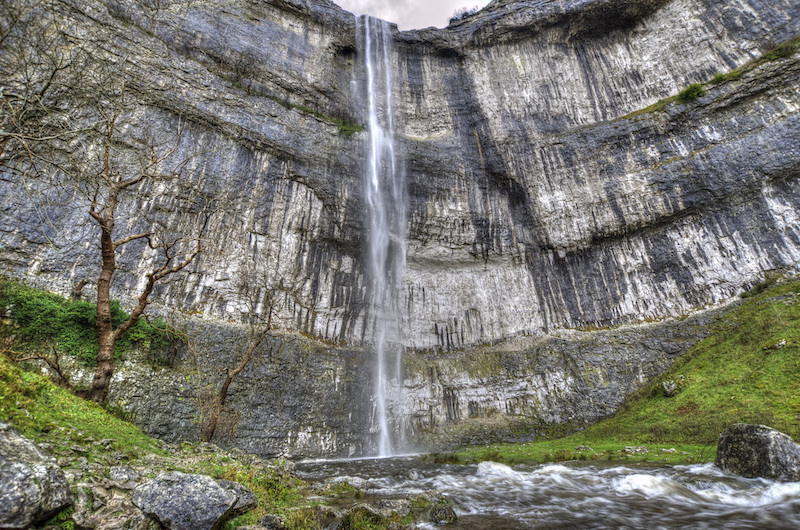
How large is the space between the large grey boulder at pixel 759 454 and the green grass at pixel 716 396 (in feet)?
7.88

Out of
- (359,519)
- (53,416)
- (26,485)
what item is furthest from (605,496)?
(53,416)

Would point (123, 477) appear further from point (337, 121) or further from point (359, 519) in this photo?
point (337, 121)

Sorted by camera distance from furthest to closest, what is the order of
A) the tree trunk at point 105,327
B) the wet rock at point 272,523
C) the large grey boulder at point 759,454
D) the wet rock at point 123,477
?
the tree trunk at point 105,327, the large grey boulder at point 759,454, the wet rock at point 272,523, the wet rock at point 123,477

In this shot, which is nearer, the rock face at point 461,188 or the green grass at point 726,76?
the rock face at point 461,188

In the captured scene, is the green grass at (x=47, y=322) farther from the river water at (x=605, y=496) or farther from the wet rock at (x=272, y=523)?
the wet rock at (x=272, y=523)

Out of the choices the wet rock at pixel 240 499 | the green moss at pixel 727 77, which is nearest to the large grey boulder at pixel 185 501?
the wet rock at pixel 240 499

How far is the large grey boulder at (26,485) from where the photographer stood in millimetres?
3504

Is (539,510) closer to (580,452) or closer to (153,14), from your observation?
(580,452)

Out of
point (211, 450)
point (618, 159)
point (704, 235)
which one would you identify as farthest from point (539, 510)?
point (618, 159)

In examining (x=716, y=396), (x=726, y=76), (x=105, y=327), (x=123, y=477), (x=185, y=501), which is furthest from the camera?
(x=726, y=76)

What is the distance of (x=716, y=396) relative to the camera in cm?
1705

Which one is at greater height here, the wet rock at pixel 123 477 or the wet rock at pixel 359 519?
the wet rock at pixel 123 477

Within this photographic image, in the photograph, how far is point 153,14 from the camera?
25.5 meters

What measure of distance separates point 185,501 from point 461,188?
2947 centimetres
